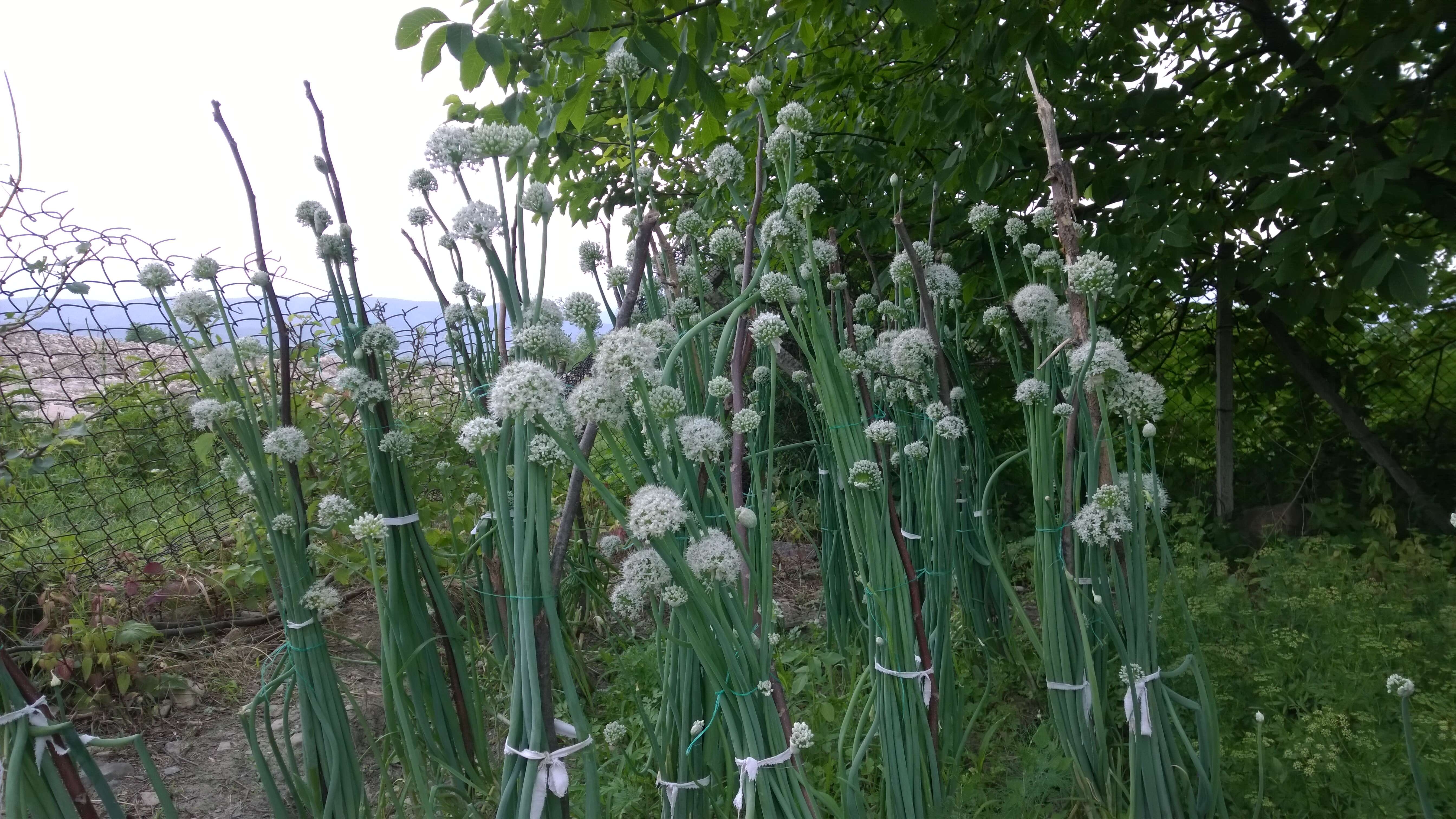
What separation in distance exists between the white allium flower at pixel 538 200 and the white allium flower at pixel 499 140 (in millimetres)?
66

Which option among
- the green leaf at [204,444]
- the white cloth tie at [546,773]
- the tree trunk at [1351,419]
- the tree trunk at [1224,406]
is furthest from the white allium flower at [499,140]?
the tree trunk at [1224,406]

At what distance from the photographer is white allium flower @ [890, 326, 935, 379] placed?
1939 mm

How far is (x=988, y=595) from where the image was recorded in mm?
2900

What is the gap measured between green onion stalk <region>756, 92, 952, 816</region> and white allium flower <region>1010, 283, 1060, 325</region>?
41cm

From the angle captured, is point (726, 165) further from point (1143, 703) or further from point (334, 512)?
point (1143, 703)

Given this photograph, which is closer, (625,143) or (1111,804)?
(1111,804)

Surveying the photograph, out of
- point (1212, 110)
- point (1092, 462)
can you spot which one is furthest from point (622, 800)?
point (1212, 110)

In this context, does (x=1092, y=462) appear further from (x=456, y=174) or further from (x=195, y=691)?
(x=195, y=691)

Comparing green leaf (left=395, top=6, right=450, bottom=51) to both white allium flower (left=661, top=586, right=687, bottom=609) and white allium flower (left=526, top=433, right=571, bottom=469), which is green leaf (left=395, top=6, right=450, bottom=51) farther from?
white allium flower (left=661, top=586, right=687, bottom=609)

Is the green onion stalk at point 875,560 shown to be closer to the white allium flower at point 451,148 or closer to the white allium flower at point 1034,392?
the white allium flower at point 1034,392

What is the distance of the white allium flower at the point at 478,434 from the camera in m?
1.21

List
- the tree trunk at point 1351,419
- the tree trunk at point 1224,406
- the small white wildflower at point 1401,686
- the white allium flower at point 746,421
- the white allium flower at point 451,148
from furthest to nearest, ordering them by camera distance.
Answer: the tree trunk at point 1224,406 → the tree trunk at point 1351,419 → the white allium flower at point 746,421 → the small white wildflower at point 1401,686 → the white allium flower at point 451,148

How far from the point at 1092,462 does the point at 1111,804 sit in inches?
33.4

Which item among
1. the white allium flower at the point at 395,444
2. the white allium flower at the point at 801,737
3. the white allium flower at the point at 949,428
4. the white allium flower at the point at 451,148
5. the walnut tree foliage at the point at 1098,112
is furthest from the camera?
the walnut tree foliage at the point at 1098,112
